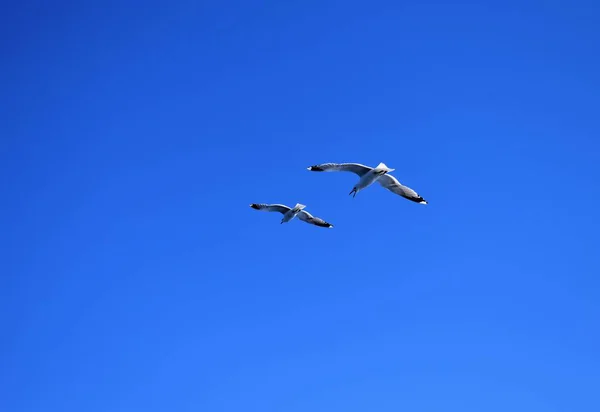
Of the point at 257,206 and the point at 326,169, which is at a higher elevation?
the point at 257,206

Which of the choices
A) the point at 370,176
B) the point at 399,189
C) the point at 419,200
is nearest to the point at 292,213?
the point at 399,189

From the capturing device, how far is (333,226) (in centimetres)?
5400

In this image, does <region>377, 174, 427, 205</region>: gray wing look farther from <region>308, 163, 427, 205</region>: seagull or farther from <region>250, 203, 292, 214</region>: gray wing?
<region>250, 203, 292, 214</region>: gray wing

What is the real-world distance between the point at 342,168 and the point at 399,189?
144 inches

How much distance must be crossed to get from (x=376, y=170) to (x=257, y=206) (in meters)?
14.8

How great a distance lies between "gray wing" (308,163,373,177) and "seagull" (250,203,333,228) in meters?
9.22

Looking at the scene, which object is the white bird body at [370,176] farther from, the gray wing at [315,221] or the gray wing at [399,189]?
the gray wing at [315,221]

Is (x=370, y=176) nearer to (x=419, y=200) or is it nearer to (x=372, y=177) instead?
(x=372, y=177)

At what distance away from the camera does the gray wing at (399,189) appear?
141 feet

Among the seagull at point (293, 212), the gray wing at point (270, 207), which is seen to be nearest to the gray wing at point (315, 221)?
the seagull at point (293, 212)

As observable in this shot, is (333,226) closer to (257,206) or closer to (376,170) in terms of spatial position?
(257,206)

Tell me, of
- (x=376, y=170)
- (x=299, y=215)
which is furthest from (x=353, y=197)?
(x=299, y=215)

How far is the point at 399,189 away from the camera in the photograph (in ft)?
142

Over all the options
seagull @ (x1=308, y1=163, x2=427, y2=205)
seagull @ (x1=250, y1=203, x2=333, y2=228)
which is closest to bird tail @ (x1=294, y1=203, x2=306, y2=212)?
seagull @ (x1=250, y1=203, x2=333, y2=228)
